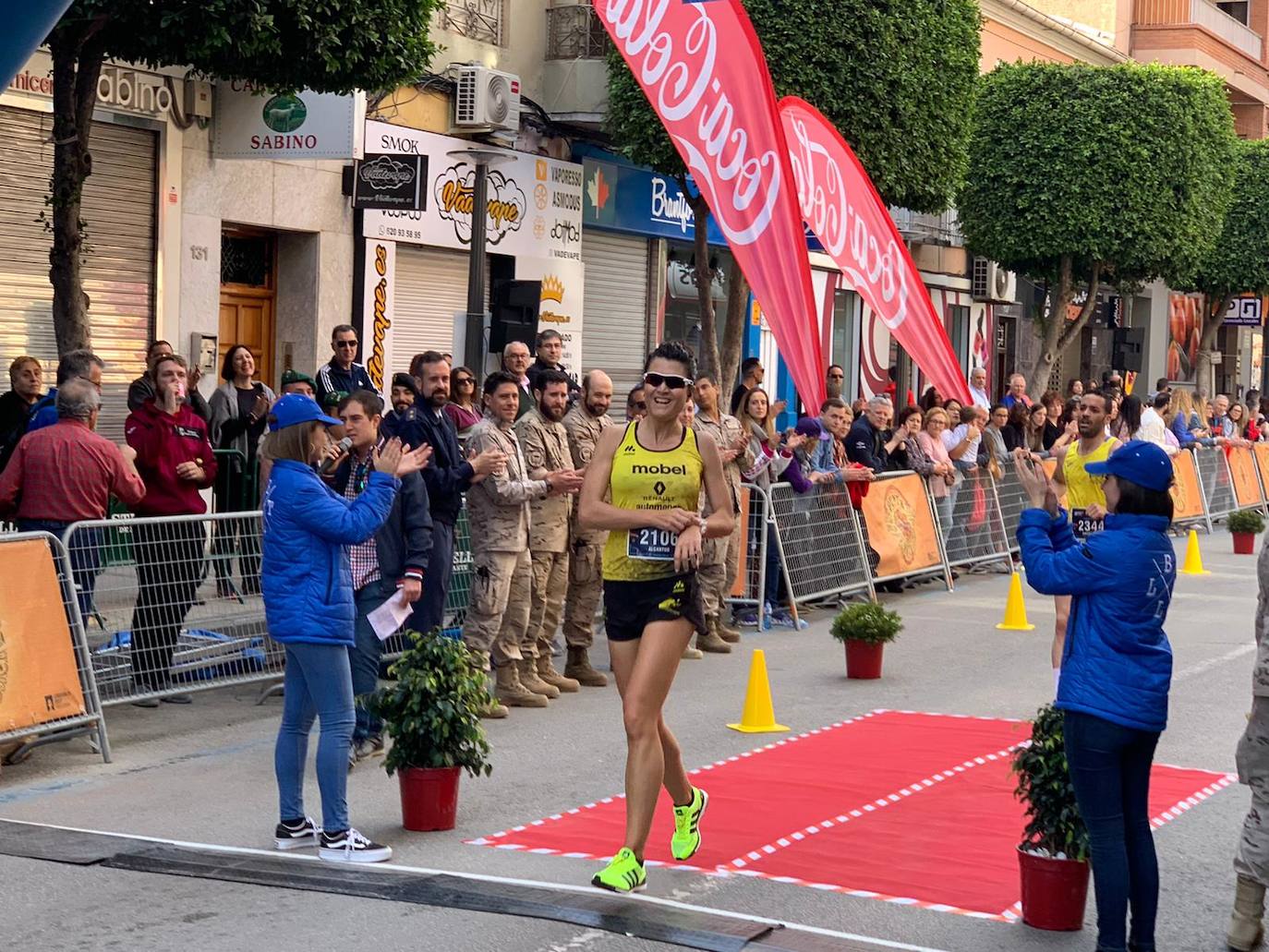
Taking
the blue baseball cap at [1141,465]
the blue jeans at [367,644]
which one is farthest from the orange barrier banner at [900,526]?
the blue baseball cap at [1141,465]

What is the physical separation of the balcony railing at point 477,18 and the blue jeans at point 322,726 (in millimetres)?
15199

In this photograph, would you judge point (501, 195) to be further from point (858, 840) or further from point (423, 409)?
point (858, 840)

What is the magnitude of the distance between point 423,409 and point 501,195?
12.5 metres

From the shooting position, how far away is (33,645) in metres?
8.73

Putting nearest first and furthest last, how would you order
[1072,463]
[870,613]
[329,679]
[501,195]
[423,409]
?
1. [329,679]
2. [423,409]
3. [1072,463]
4. [870,613]
5. [501,195]

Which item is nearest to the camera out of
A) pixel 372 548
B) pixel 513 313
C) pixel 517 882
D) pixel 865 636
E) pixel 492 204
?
pixel 517 882

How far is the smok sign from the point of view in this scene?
19.5 meters

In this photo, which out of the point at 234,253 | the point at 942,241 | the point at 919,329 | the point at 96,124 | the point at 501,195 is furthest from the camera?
the point at 942,241

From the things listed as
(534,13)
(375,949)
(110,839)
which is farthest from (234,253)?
(375,949)

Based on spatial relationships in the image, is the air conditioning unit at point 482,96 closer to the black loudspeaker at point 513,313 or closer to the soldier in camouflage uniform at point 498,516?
the black loudspeaker at point 513,313

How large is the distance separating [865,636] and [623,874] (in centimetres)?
560

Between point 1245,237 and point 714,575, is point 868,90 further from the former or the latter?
point 1245,237

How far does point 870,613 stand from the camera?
12.1 metres

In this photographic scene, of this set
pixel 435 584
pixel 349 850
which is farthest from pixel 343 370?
pixel 349 850
